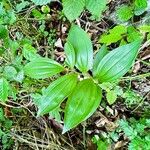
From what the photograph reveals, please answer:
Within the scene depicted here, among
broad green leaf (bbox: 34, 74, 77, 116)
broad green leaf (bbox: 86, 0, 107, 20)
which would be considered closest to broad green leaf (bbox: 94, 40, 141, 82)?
broad green leaf (bbox: 34, 74, 77, 116)

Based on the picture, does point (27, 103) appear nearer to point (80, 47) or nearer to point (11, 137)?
point (11, 137)

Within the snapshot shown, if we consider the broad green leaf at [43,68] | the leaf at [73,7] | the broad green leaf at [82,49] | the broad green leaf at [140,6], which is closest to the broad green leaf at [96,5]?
the leaf at [73,7]

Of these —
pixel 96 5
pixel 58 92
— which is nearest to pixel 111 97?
pixel 96 5

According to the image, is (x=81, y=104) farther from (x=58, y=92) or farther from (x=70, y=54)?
(x=70, y=54)

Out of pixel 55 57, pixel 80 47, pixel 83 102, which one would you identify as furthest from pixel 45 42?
pixel 83 102

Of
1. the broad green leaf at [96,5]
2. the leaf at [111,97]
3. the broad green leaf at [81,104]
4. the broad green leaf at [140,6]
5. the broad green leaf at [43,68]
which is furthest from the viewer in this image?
the leaf at [111,97]

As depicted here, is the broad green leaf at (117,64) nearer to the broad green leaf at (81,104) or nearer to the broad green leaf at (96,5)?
the broad green leaf at (81,104)

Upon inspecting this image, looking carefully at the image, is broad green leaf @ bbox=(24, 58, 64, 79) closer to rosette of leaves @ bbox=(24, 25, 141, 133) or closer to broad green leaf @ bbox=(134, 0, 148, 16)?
rosette of leaves @ bbox=(24, 25, 141, 133)
